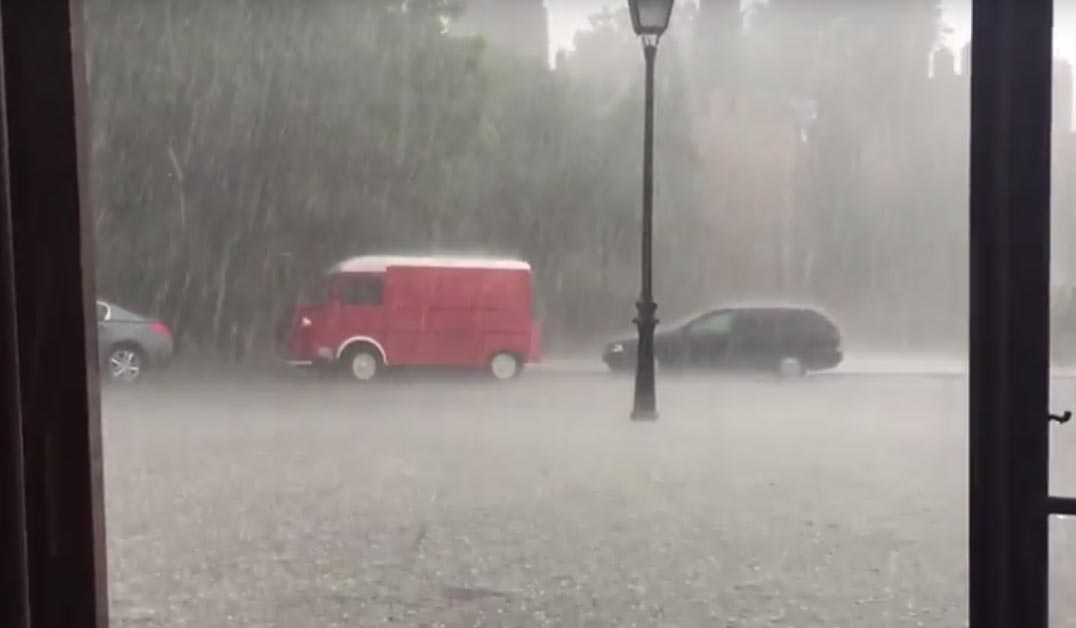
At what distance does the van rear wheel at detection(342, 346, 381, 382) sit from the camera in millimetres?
931

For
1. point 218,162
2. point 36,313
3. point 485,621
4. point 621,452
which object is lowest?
point 485,621

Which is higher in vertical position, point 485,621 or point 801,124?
point 801,124

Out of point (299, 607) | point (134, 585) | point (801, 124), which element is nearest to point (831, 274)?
point (801, 124)

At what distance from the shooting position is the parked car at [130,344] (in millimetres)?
820

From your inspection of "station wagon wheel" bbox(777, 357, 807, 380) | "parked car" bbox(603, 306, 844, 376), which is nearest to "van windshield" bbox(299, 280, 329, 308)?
"parked car" bbox(603, 306, 844, 376)

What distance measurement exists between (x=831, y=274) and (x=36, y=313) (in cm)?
60

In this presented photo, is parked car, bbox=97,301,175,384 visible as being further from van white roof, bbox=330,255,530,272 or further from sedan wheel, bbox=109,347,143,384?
van white roof, bbox=330,255,530,272

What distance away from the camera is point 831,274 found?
0.84 metres

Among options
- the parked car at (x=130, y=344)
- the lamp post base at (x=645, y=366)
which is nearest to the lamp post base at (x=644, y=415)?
the lamp post base at (x=645, y=366)

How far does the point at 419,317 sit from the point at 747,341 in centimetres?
29

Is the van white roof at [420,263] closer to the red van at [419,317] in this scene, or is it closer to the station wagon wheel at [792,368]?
the red van at [419,317]

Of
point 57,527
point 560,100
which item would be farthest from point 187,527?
point 560,100

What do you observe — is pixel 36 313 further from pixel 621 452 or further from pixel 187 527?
pixel 621 452

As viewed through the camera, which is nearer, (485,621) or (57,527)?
(57,527)
